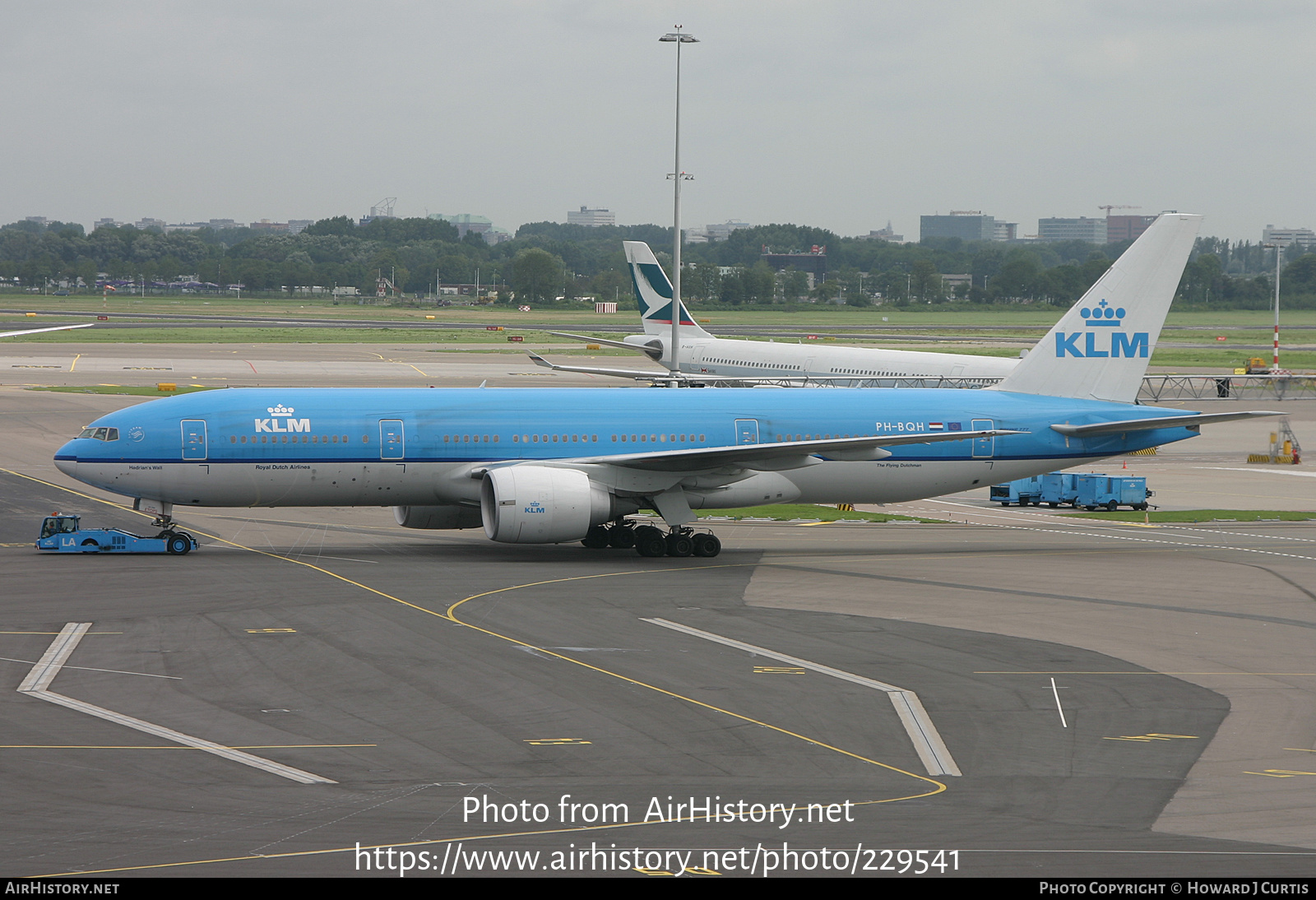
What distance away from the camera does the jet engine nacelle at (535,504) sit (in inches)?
1287

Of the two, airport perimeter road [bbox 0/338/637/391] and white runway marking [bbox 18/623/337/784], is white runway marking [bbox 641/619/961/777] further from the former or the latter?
airport perimeter road [bbox 0/338/637/391]

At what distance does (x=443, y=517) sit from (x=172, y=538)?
6.81 meters

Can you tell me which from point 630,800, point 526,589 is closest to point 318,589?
point 526,589

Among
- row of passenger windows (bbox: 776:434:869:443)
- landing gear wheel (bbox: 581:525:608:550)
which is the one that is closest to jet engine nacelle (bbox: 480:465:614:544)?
landing gear wheel (bbox: 581:525:608:550)

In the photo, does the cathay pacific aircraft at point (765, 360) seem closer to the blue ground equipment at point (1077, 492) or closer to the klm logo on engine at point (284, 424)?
the blue ground equipment at point (1077, 492)

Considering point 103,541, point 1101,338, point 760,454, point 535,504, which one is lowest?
point 103,541

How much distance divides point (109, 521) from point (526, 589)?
16135 millimetres

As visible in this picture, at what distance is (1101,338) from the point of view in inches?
1556

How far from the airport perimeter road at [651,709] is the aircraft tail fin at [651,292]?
49.9 m

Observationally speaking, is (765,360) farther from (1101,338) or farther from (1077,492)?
(1101,338)

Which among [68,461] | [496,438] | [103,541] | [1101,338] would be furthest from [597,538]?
[1101,338]

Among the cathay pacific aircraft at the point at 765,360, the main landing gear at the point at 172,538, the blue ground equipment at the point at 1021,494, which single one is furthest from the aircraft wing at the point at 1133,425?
the main landing gear at the point at 172,538

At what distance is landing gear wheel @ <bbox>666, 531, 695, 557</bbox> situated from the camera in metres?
35.4

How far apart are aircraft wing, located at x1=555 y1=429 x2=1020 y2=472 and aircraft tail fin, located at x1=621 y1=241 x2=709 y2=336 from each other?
4780 cm
